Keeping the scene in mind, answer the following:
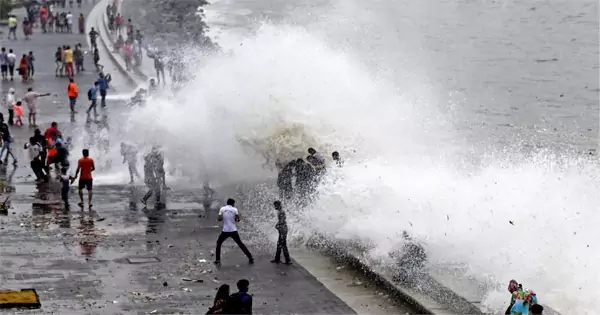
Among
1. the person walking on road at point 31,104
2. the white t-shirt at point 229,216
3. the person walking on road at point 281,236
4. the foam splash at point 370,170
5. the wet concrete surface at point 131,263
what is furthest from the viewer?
the person walking on road at point 31,104

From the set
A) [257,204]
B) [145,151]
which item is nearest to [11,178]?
[145,151]

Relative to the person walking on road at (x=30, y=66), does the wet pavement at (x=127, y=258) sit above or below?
below

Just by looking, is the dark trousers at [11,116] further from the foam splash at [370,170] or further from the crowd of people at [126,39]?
the crowd of people at [126,39]

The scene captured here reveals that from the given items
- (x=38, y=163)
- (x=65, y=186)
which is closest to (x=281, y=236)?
(x=65, y=186)

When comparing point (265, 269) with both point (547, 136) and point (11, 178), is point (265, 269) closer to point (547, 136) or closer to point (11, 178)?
point (11, 178)

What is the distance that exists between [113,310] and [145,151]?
414 inches

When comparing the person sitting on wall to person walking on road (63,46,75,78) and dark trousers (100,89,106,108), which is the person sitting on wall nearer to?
dark trousers (100,89,106,108)

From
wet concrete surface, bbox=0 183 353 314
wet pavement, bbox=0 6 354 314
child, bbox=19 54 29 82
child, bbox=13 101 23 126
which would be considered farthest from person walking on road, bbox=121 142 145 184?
child, bbox=19 54 29 82

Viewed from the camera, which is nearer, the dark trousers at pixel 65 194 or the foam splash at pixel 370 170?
the foam splash at pixel 370 170

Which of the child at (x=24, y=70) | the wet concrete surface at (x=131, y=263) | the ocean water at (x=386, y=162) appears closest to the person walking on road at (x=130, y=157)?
the ocean water at (x=386, y=162)

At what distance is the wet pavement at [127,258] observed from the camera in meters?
16.8

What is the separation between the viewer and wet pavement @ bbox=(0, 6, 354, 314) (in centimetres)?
1680

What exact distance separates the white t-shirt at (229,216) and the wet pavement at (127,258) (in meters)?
0.64

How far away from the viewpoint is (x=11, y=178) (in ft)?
87.4
